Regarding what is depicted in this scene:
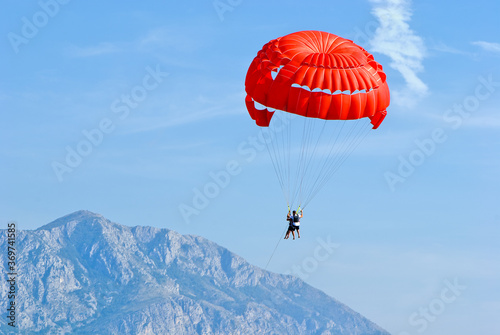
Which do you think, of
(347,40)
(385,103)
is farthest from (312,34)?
(385,103)

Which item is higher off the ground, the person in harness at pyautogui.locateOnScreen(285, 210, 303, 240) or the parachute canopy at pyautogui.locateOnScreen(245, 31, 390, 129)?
the parachute canopy at pyautogui.locateOnScreen(245, 31, 390, 129)

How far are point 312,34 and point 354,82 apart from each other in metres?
8.31

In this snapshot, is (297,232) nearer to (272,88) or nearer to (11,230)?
(272,88)

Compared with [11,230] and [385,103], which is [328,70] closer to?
[385,103]

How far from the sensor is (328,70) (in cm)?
9481

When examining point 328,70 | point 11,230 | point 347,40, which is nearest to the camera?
point 328,70

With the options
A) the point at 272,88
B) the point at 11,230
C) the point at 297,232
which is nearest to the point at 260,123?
the point at 272,88

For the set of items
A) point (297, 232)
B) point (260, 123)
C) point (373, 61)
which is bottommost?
point (297, 232)

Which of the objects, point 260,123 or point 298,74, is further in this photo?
point 260,123

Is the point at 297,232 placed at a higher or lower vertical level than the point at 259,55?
lower

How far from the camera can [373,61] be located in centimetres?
9975

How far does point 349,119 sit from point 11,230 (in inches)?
2504

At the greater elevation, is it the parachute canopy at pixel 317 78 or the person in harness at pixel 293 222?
the parachute canopy at pixel 317 78

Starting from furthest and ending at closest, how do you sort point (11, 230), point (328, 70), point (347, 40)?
point (11, 230) → point (347, 40) → point (328, 70)
